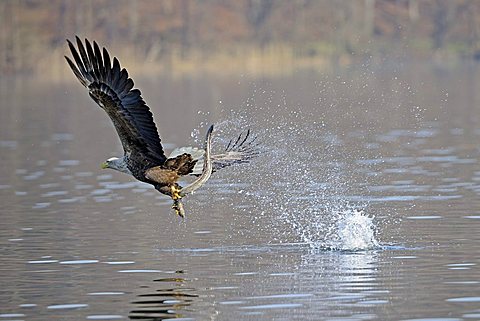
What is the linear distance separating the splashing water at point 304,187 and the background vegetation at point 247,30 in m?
28.2

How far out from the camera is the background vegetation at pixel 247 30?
5453 centimetres

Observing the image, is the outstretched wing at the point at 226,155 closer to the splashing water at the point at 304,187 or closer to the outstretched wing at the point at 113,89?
the splashing water at the point at 304,187

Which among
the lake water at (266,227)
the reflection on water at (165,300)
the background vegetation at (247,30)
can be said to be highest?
the background vegetation at (247,30)

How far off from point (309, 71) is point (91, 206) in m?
34.6

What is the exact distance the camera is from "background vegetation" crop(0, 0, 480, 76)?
54531mm

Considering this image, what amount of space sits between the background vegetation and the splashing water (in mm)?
28172

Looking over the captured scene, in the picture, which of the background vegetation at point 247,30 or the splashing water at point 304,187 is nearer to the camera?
the splashing water at point 304,187

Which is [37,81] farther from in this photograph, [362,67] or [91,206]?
[91,206]

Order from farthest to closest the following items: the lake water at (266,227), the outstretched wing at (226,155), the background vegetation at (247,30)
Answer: the background vegetation at (247,30), the outstretched wing at (226,155), the lake water at (266,227)

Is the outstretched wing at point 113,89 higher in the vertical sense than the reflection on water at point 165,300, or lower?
higher

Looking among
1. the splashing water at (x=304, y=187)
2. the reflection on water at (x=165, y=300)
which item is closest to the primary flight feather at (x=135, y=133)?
the splashing water at (x=304, y=187)

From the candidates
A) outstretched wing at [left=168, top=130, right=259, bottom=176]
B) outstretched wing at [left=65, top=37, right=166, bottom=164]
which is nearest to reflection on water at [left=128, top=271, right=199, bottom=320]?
outstretched wing at [left=168, top=130, right=259, bottom=176]

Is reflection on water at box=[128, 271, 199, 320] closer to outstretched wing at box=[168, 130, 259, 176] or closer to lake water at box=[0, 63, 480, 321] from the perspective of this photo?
lake water at box=[0, 63, 480, 321]

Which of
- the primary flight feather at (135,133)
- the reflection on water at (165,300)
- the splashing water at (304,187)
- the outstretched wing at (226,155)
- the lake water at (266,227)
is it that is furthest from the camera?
the splashing water at (304,187)
